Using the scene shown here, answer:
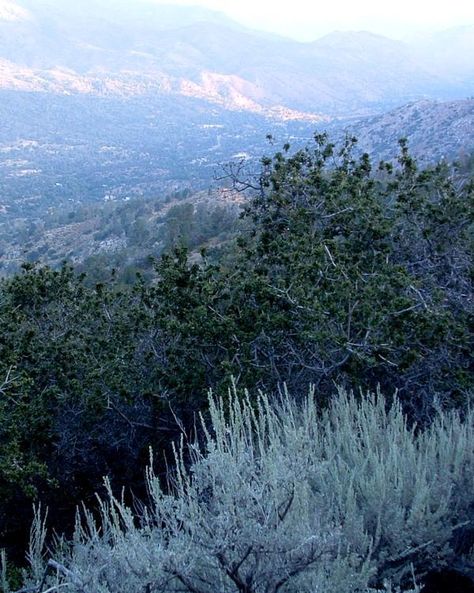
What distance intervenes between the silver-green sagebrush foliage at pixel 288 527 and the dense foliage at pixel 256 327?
1815 mm

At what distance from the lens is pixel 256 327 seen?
6.85 meters

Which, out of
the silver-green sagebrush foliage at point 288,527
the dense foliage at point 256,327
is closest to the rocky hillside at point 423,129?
the dense foliage at point 256,327

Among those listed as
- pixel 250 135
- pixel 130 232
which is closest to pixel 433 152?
pixel 130 232

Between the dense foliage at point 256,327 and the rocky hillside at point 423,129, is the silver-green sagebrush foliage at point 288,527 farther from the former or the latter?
the rocky hillside at point 423,129

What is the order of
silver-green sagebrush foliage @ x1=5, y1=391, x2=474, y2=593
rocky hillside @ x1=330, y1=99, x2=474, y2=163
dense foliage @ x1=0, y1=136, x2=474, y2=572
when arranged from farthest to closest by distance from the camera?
rocky hillside @ x1=330, y1=99, x2=474, y2=163 → dense foliage @ x1=0, y1=136, x2=474, y2=572 → silver-green sagebrush foliage @ x1=5, y1=391, x2=474, y2=593

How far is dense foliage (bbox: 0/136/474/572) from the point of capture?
6480 millimetres

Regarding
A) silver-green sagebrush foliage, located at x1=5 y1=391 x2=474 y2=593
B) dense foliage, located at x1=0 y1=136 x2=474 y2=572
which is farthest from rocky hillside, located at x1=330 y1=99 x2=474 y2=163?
silver-green sagebrush foliage, located at x1=5 y1=391 x2=474 y2=593

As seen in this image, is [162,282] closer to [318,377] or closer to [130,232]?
[318,377]

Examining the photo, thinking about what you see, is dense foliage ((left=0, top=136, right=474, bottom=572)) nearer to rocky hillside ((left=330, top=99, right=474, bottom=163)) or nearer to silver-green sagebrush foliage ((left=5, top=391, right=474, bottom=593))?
silver-green sagebrush foliage ((left=5, top=391, right=474, bottom=593))

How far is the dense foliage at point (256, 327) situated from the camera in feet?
21.3

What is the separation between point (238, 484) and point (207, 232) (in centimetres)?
2525

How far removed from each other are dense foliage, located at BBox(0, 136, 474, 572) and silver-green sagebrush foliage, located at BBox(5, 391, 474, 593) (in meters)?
1.82

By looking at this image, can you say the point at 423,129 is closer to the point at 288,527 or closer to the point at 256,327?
the point at 256,327

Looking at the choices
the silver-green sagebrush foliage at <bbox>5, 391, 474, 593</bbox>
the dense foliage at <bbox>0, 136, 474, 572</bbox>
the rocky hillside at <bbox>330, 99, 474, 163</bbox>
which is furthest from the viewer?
the rocky hillside at <bbox>330, 99, 474, 163</bbox>
